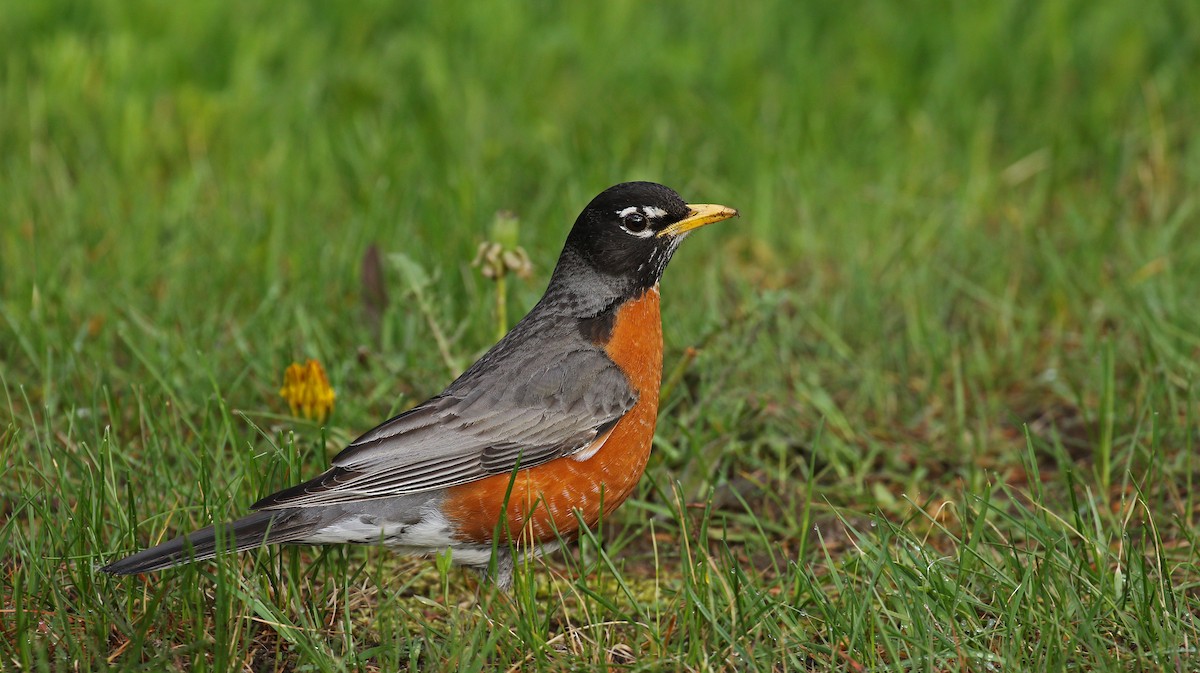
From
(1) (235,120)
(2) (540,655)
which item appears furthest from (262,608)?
(1) (235,120)

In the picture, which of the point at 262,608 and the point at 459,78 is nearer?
the point at 262,608

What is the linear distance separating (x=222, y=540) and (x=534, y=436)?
3.57ft

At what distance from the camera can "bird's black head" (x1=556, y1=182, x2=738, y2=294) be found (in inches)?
177

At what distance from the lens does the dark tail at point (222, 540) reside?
340 cm

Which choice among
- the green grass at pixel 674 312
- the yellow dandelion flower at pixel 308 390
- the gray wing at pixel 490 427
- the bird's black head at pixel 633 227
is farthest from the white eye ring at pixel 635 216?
the yellow dandelion flower at pixel 308 390

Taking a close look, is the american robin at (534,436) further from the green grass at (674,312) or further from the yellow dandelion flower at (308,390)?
the yellow dandelion flower at (308,390)

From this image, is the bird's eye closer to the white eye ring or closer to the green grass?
the white eye ring

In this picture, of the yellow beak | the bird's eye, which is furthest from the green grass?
the bird's eye

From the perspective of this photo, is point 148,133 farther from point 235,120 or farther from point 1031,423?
point 1031,423

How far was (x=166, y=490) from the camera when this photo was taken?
414cm

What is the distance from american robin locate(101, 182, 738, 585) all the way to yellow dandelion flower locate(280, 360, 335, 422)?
1.45 ft

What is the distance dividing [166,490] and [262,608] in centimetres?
84

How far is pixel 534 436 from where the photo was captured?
4164 mm

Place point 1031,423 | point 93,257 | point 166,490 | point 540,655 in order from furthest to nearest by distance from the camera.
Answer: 1. point 93,257
2. point 1031,423
3. point 166,490
4. point 540,655
